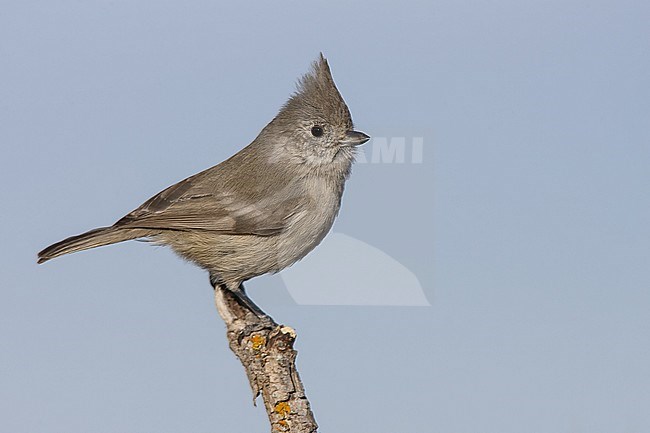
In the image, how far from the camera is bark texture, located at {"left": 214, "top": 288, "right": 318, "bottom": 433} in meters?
2.67

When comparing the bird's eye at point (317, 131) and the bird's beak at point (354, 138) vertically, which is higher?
the bird's eye at point (317, 131)

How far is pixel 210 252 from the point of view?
2.91 metres

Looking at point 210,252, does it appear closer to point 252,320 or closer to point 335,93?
point 252,320

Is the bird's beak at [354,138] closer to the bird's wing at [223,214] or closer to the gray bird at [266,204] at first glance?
the gray bird at [266,204]

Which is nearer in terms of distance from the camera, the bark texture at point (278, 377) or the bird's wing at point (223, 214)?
the bark texture at point (278, 377)

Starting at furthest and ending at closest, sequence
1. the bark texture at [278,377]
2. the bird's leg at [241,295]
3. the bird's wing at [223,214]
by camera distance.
→ the bird's leg at [241,295] → the bird's wing at [223,214] → the bark texture at [278,377]

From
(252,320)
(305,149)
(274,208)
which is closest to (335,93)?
(305,149)

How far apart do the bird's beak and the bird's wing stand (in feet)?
0.91

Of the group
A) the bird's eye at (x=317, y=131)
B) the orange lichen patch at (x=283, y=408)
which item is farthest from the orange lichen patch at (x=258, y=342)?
the bird's eye at (x=317, y=131)

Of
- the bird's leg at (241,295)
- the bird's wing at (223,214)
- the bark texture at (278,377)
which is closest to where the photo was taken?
the bark texture at (278,377)

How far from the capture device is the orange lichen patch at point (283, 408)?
2.67 m

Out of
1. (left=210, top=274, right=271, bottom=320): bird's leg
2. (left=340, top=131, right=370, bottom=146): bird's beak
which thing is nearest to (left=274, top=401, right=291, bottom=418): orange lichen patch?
(left=210, top=274, right=271, bottom=320): bird's leg

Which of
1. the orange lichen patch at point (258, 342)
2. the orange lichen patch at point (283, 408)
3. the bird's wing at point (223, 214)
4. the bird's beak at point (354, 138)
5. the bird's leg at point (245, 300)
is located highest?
the bird's beak at point (354, 138)

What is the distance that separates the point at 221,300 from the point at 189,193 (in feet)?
1.40
